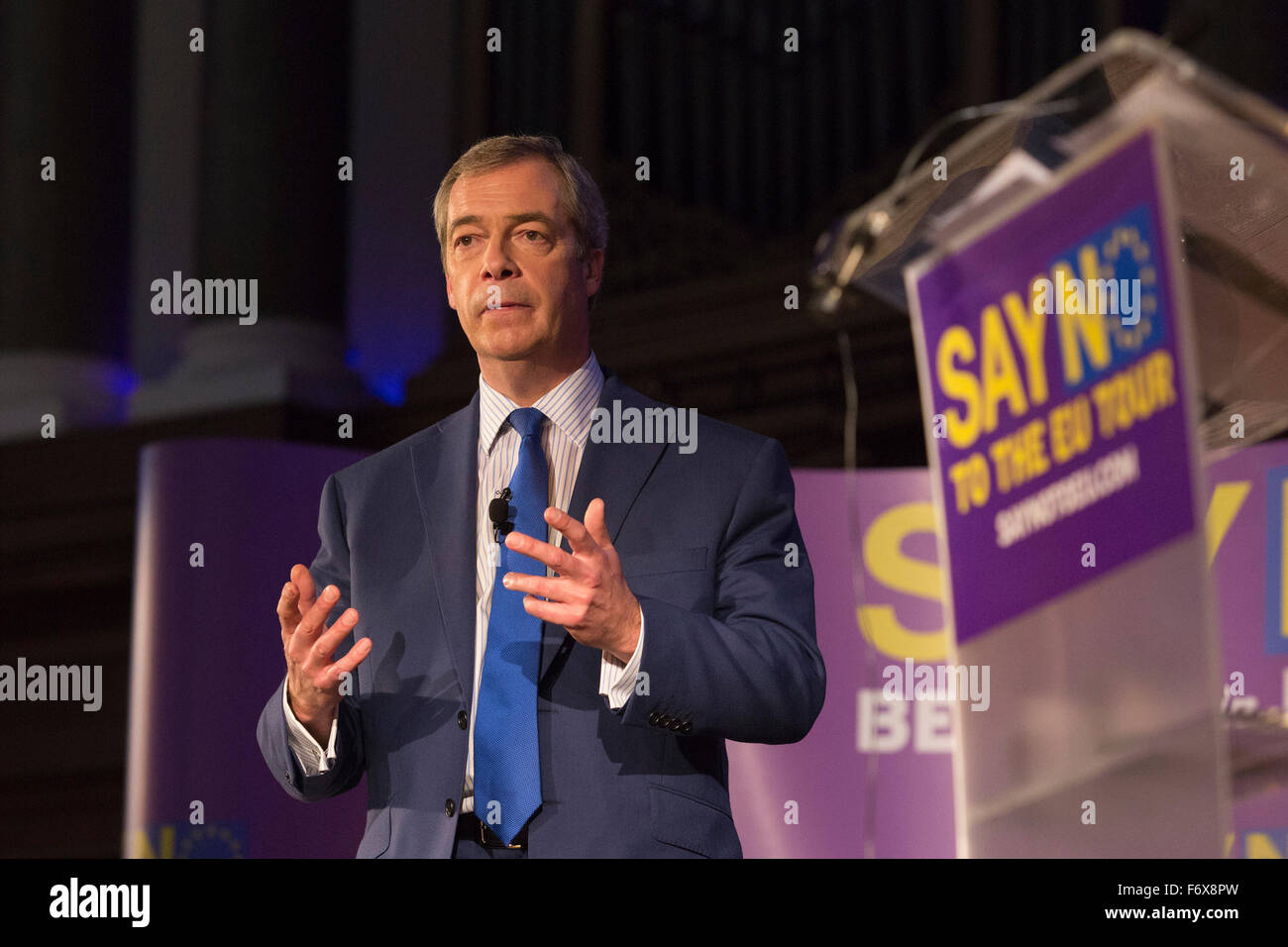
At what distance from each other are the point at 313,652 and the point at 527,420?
49 cm

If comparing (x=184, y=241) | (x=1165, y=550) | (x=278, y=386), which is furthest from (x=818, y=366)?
(x=1165, y=550)

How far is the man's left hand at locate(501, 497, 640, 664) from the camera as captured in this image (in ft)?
5.71

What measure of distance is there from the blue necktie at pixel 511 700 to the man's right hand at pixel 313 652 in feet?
0.59

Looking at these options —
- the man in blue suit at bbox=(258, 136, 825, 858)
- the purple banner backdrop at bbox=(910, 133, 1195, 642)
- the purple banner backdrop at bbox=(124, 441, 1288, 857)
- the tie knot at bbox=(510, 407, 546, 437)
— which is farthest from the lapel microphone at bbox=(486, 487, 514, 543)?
the purple banner backdrop at bbox=(124, 441, 1288, 857)

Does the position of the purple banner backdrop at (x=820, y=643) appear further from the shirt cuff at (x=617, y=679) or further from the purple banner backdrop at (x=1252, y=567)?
the shirt cuff at (x=617, y=679)

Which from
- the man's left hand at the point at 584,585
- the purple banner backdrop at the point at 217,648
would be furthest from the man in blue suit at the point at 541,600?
the purple banner backdrop at the point at 217,648

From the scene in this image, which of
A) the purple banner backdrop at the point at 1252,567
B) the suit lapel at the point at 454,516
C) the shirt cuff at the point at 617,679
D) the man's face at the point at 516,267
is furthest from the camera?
the purple banner backdrop at the point at 1252,567

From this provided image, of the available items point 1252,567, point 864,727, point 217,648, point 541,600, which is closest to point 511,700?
point 541,600

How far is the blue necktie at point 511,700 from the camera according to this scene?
1949 mm

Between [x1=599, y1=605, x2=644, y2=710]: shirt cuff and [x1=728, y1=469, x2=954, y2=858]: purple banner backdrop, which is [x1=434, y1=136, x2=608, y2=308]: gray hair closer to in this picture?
[x1=599, y1=605, x2=644, y2=710]: shirt cuff

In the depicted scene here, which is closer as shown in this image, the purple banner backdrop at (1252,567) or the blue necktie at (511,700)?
the blue necktie at (511,700)

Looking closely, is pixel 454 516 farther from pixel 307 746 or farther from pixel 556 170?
pixel 556 170

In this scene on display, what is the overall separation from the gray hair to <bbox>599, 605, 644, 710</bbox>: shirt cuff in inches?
26.4

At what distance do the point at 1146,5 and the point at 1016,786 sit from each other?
12.3 ft
